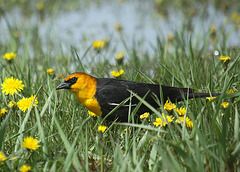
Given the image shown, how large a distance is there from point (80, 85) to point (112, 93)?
0.31 meters

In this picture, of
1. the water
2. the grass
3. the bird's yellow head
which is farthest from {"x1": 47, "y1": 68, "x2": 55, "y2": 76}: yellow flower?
the water

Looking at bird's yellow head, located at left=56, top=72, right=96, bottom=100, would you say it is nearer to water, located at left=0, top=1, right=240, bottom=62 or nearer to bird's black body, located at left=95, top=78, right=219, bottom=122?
bird's black body, located at left=95, top=78, right=219, bottom=122

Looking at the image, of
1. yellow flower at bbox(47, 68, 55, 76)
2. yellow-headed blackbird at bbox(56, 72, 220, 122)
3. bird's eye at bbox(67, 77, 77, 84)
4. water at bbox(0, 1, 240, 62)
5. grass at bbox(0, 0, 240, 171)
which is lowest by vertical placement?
grass at bbox(0, 0, 240, 171)

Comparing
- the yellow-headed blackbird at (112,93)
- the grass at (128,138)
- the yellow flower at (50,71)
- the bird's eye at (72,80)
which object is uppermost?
the yellow flower at (50,71)

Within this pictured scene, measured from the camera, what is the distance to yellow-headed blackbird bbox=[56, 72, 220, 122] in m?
2.83

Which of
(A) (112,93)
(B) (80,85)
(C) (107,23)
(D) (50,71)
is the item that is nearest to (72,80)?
(B) (80,85)

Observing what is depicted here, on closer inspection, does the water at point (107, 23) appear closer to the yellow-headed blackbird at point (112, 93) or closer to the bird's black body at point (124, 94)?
the yellow-headed blackbird at point (112, 93)

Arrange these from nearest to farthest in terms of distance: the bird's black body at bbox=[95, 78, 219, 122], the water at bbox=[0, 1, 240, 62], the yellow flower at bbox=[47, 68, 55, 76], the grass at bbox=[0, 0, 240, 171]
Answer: the grass at bbox=[0, 0, 240, 171] → the bird's black body at bbox=[95, 78, 219, 122] → the yellow flower at bbox=[47, 68, 55, 76] → the water at bbox=[0, 1, 240, 62]

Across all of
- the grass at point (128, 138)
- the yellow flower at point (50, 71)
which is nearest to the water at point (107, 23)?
the yellow flower at point (50, 71)

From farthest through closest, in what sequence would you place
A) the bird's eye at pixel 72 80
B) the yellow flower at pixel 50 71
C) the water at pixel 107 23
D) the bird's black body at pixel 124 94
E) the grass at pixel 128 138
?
the water at pixel 107 23 < the yellow flower at pixel 50 71 < the bird's eye at pixel 72 80 < the bird's black body at pixel 124 94 < the grass at pixel 128 138

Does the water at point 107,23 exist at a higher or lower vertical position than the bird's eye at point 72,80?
higher

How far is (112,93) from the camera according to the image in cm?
286

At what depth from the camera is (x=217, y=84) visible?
309 cm

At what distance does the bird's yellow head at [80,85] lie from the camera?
290 cm
